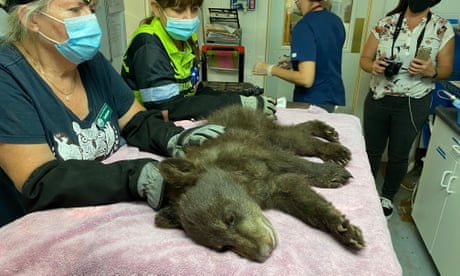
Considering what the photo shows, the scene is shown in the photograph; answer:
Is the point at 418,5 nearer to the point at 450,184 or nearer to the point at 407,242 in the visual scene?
the point at 450,184

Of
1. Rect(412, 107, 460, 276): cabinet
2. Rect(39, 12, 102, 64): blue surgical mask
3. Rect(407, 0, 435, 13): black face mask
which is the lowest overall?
Rect(412, 107, 460, 276): cabinet

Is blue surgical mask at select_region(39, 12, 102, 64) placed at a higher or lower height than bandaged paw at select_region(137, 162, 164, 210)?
higher

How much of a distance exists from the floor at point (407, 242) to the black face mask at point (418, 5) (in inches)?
72.7

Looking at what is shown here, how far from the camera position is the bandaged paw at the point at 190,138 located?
1.58 m

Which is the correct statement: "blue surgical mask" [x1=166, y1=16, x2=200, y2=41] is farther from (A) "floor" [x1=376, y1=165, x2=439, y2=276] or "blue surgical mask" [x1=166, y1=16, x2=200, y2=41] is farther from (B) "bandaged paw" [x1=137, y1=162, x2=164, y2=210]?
(A) "floor" [x1=376, y1=165, x2=439, y2=276]

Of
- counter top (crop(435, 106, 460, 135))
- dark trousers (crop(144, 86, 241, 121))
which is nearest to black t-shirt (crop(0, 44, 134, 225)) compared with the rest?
dark trousers (crop(144, 86, 241, 121))

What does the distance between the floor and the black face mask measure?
1.85m

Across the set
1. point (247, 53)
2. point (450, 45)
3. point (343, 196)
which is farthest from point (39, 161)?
point (247, 53)

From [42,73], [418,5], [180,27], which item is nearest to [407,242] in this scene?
[418,5]

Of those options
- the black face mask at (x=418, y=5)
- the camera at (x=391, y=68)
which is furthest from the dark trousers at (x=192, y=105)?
the black face mask at (x=418, y=5)

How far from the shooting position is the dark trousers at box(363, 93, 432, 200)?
9.48 ft

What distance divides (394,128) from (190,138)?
2.14 m

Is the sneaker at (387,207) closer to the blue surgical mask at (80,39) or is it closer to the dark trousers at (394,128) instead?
the dark trousers at (394,128)

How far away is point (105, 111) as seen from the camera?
1651mm
